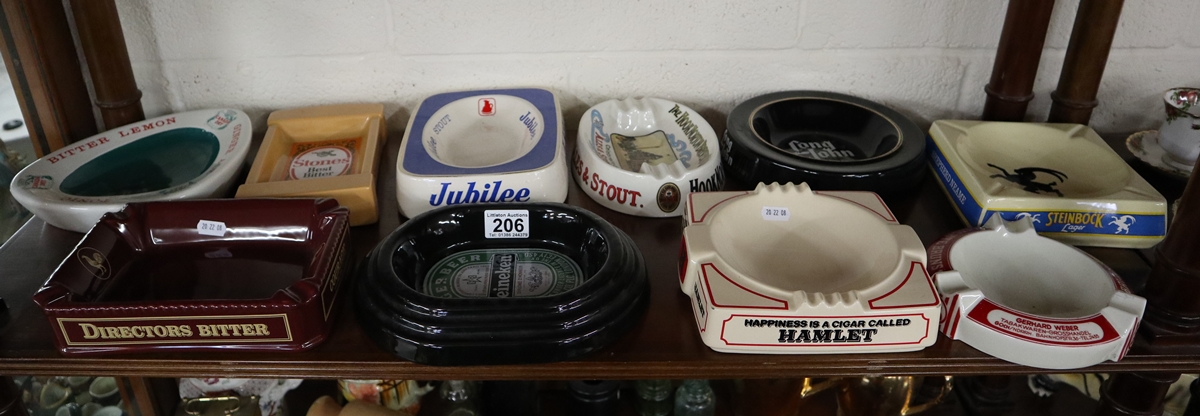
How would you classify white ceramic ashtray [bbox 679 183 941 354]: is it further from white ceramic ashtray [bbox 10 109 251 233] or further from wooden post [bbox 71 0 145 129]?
wooden post [bbox 71 0 145 129]

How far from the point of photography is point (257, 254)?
92cm

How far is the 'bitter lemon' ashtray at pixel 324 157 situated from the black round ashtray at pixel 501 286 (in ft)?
0.33

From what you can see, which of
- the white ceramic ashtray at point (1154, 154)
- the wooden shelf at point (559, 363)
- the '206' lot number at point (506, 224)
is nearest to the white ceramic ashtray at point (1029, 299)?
the wooden shelf at point (559, 363)

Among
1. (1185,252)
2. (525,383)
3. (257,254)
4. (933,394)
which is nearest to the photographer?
(1185,252)

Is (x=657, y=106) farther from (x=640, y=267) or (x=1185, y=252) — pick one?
(x=1185, y=252)

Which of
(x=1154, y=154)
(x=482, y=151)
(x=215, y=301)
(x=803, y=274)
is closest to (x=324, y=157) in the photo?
(x=482, y=151)

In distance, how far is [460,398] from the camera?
1221mm

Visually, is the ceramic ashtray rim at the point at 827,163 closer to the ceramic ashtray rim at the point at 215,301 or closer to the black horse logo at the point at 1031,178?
the black horse logo at the point at 1031,178

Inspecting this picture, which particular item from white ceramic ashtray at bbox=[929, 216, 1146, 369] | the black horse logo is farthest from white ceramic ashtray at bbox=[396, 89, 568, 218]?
the black horse logo

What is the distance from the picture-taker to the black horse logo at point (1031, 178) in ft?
3.38

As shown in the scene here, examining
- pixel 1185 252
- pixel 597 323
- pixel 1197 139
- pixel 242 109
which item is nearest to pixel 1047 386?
pixel 1197 139

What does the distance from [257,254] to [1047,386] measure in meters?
1.18

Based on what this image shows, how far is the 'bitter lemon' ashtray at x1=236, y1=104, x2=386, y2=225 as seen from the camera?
97 cm

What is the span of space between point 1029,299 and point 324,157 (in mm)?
865
